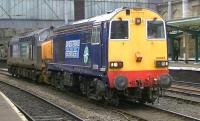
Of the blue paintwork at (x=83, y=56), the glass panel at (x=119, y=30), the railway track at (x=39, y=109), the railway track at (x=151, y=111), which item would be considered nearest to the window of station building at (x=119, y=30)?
the glass panel at (x=119, y=30)

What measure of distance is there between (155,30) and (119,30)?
1355 millimetres

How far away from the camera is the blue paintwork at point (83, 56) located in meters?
15.8

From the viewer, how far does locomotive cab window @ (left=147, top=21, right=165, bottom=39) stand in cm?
1614

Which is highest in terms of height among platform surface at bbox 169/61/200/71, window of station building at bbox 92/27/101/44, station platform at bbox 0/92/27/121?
window of station building at bbox 92/27/101/44

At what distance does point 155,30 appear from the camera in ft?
53.5

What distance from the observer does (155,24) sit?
16.3 meters

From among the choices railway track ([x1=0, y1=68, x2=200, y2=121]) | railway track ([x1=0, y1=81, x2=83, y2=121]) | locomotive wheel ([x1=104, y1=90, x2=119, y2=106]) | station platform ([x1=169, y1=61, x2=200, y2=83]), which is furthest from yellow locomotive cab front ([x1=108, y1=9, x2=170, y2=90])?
station platform ([x1=169, y1=61, x2=200, y2=83])

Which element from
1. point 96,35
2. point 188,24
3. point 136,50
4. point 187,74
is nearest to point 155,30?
Result: point 136,50

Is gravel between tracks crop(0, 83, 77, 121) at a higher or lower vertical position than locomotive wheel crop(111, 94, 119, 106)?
lower

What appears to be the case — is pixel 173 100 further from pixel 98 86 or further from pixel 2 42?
pixel 2 42

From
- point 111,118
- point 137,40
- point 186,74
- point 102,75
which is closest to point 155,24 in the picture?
point 137,40

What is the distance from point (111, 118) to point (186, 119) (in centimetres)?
212

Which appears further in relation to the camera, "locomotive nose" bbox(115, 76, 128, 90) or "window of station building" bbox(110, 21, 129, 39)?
"window of station building" bbox(110, 21, 129, 39)

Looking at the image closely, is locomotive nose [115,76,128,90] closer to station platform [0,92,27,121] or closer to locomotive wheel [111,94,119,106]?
locomotive wheel [111,94,119,106]
